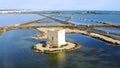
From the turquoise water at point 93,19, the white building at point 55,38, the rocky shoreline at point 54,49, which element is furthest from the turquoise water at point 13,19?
the white building at point 55,38

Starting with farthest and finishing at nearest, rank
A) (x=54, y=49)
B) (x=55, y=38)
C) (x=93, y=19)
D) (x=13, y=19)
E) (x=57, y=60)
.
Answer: (x=13, y=19), (x=93, y=19), (x=55, y=38), (x=54, y=49), (x=57, y=60)

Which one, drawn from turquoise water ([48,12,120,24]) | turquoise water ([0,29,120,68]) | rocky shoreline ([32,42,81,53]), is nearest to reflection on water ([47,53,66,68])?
turquoise water ([0,29,120,68])

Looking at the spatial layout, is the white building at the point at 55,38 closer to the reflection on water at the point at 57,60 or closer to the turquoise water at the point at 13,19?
the reflection on water at the point at 57,60

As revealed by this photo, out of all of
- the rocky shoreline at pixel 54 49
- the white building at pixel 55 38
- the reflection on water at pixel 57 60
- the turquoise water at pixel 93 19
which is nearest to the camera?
the reflection on water at pixel 57 60

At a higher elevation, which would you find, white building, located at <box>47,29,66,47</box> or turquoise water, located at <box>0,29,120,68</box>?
white building, located at <box>47,29,66,47</box>

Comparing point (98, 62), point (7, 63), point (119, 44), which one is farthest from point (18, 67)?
point (119, 44)

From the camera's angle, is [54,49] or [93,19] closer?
[54,49]

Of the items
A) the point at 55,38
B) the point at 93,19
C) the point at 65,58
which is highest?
the point at 55,38

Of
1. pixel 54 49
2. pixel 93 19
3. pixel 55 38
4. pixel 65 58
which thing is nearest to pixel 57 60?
pixel 65 58

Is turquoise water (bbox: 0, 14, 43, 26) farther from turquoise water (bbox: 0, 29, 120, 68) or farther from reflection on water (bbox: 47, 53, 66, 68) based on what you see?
reflection on water (bbox: 47, 53, 66, 68)

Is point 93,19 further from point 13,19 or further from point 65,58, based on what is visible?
point 65,58
